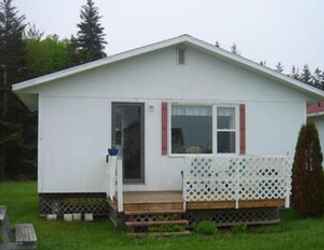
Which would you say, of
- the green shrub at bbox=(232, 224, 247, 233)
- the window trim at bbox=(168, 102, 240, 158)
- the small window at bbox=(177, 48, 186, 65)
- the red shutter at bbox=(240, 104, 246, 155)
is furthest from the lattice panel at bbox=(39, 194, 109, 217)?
the small window at bbox=(177, 48, 186, 65)

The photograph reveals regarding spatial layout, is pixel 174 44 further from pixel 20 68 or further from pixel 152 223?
pixel 20 68

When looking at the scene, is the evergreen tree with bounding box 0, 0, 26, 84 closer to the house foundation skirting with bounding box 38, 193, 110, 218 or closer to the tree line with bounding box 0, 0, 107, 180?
the tree line with bounding box 0, 0, 107, 180

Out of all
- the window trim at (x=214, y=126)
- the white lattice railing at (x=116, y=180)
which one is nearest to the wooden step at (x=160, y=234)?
the white lattice railing at (x=116, y=180)

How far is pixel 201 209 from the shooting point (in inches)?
391

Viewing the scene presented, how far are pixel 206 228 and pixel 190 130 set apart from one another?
117 inches

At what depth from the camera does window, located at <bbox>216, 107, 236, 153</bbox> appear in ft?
39.2

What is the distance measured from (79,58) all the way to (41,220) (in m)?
21.4

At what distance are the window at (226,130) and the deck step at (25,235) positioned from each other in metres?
5.34

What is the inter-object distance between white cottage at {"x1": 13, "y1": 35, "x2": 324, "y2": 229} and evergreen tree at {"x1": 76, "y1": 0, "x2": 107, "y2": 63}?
2087cm

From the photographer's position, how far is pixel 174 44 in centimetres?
1164

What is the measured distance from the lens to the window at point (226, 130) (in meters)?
11.9

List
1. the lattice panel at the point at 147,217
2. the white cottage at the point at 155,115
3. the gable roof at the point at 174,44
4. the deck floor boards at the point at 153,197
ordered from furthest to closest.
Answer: the white cottage at the point at 155,115 < the gable roof at the point at 174,44 < the deck floor boards at the point at 153,197 < the lattice panel at the point at 147,217

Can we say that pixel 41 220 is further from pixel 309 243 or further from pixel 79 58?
pixel 79 58

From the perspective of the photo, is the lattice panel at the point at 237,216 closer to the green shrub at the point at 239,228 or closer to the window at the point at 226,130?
the green shrub at the point at 239,228
